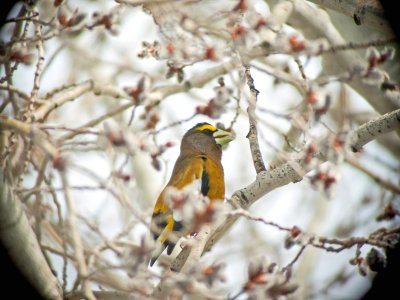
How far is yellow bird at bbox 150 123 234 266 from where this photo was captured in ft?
15.4

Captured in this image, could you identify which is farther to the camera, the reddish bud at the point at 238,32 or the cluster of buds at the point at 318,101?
the reddish bud at the point at 238,32

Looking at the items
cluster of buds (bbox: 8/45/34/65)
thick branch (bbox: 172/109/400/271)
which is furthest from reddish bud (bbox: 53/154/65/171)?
thick branch (bbox: 172/109/400/271)

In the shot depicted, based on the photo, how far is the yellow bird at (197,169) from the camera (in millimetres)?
4695

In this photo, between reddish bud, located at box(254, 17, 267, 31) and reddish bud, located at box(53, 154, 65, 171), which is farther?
reddish bud, located at box(254, 17, 267, 31)

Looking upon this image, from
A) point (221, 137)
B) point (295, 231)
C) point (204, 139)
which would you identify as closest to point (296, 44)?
point (295, 231)

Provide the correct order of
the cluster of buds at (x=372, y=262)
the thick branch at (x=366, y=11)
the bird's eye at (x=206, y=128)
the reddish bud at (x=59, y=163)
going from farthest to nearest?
1. the bird's eye at (x=206, y=128)
2. the thick branch at (x=366, y=11)
3. the cluster of buds at (x=372, y=262)
4. the reddish bud at (x=59, y=163)

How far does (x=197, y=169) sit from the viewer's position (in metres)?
5.26

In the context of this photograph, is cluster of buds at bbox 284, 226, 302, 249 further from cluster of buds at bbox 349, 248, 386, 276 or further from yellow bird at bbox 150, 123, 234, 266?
yellow bird at bbox 150, 123, 234, 266

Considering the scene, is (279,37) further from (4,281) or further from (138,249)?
(4,281)

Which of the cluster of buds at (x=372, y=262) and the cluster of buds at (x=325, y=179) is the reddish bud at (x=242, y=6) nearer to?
the cluster of buds at (x=325, y=179)

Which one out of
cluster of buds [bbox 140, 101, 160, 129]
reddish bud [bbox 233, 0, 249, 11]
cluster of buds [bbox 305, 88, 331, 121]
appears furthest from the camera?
cluster of buds [bbox 140, 101, 160, 129]

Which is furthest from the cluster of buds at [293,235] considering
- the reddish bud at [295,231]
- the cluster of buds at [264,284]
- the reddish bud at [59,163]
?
the reddish bud at [59,163]

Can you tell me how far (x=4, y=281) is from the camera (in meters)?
3.01

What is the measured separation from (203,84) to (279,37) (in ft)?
8.08
